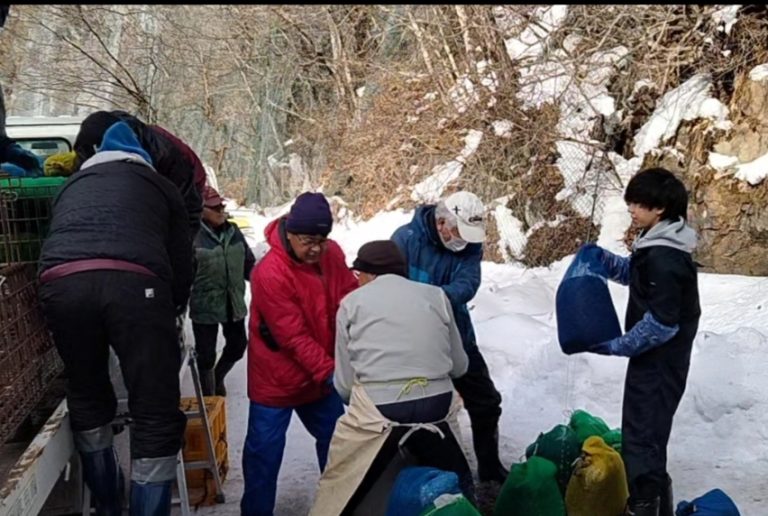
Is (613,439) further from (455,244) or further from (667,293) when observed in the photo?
(455,244)

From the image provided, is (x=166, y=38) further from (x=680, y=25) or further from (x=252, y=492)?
(x=252, y=492)

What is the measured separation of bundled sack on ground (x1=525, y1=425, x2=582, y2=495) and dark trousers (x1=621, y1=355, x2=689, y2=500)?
0.36 meters

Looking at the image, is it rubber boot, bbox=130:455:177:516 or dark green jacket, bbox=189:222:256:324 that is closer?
rubber boot, bbox=130:455:177:516

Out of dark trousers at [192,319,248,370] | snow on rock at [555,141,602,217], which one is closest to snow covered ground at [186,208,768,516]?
dark trousers at [192,319,248,370]

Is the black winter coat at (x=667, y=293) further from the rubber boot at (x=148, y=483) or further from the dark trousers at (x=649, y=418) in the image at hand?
the rubber boot at (x=148, y=483)

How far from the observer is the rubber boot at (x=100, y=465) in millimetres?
3051

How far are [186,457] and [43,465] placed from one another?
5.03 feet

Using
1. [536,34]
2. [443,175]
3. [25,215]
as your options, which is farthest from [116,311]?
[443,175]

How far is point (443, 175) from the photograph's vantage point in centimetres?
1356

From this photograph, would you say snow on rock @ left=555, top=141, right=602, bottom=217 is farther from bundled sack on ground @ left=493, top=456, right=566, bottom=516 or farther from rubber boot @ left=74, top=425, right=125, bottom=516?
rubber boot @ left=74, top=425, right=125, bottom=516

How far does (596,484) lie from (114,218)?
236cm

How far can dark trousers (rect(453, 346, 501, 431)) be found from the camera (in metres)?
4.33

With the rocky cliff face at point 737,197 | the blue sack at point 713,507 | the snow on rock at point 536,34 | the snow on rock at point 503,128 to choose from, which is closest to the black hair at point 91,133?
the blue sack at point 713,507

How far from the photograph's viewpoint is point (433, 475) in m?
2.85
